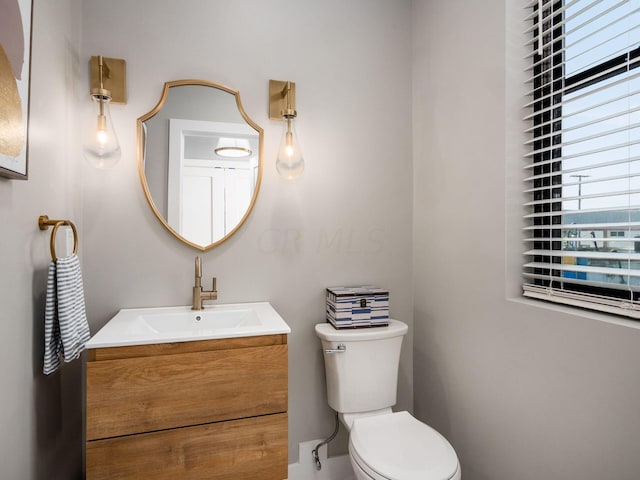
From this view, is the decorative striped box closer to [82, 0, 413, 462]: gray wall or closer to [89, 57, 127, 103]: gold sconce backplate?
[82, 0, 413, 462]: gray wall

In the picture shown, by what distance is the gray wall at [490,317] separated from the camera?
43.6 inches

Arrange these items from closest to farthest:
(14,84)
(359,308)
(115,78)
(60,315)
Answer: (14,84) → (60,315) → (115,78) → (359,308)

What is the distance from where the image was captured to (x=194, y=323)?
5.19ft

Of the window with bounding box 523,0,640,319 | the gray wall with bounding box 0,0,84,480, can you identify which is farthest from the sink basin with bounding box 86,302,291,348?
the window with bounding box 523,0,640,319

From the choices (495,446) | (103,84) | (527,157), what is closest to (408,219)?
(527,157)

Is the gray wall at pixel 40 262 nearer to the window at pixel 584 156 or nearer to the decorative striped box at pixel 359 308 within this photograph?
the decorative striped box at pixel 359 308

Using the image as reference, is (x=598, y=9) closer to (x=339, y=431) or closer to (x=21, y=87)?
(x=21, y=87)

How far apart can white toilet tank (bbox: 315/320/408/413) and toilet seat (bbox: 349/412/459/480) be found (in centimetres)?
13

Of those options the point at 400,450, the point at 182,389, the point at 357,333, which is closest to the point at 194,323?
the point at 182,389

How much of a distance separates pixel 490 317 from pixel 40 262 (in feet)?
5.46

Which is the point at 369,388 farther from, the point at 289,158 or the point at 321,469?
the point at 289,158

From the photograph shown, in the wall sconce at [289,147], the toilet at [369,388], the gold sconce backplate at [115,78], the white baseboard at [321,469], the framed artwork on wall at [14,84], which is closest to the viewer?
the framed artwork on wall at [14,84]

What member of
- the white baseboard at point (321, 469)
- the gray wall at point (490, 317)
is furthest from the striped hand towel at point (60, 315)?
the gray wall at point (490, 317)

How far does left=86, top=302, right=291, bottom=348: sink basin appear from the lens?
4.14 ft
